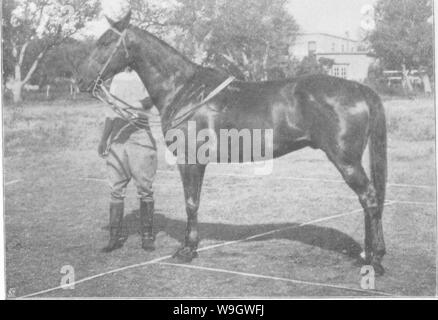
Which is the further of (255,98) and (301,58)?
(301,58)

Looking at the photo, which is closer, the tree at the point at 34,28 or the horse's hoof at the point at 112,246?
the horse's hoof at the point at 112,246

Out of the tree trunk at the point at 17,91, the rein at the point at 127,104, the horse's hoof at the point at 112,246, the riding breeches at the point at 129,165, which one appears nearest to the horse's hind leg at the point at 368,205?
the rein at the point at 127,104

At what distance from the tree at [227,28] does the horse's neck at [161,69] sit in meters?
0.78

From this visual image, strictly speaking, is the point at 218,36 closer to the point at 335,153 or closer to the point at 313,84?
the point at 313,84

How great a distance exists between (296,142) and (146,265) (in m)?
2.06

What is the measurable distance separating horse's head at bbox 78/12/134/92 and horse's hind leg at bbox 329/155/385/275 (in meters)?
2.41

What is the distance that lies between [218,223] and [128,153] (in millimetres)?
1611

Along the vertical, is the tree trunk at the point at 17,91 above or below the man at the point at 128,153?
above

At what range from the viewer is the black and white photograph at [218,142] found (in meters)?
4.91

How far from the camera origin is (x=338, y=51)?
6.38 metres

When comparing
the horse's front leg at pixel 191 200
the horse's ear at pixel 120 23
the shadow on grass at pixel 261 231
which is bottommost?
the shadow on grass at pixel 261 231

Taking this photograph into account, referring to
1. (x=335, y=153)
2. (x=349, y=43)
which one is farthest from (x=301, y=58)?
(x=335, y=153)

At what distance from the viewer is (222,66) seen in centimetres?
619

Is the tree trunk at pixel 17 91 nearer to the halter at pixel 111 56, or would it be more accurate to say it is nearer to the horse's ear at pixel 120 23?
the halter at pixel 111 56
